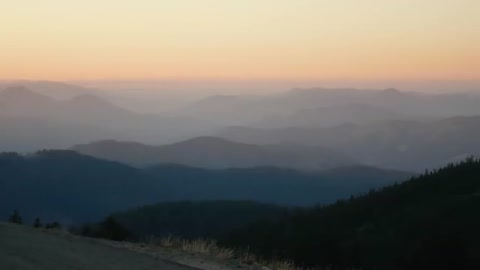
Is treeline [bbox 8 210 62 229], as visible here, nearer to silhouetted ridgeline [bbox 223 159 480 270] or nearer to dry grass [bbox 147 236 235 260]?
dry grass [bbox 147 236 235 260]

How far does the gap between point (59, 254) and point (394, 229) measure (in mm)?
51779

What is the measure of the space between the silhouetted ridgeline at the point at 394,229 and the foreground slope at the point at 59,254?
63.5 feet

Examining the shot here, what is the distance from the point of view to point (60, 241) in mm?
12297

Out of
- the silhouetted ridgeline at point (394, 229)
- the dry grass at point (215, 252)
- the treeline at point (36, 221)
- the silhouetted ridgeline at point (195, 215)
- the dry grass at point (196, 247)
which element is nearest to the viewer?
the dry grass at point (215, 252)

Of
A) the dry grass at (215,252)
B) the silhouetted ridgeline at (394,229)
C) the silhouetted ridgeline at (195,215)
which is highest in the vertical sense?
the dry grass at (215,252)

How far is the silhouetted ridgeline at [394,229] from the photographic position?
34622mm

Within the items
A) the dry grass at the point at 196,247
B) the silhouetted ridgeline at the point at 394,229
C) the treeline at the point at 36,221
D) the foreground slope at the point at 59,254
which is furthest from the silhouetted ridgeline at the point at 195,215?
the foreground slope at the point at 59,254

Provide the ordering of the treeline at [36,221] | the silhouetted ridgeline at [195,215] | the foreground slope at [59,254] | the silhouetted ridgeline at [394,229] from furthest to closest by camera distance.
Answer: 1. the silhouetted ridgeline at [195,215]
2. the silhouetted ridgeline at [394,229]
3. the treeline at [36,221]
4. the foreground slope at [59,254]

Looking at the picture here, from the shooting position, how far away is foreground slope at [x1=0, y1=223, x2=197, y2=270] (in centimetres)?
1050

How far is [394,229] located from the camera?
6047 cm

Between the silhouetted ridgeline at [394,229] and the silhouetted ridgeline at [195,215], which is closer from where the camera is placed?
the silhouetted ridgeline at [394,229]

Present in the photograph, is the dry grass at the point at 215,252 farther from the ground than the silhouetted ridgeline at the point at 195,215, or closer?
farther from the ground

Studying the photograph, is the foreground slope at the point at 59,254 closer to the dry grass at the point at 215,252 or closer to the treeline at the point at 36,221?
the dry grass at the point at 215,252

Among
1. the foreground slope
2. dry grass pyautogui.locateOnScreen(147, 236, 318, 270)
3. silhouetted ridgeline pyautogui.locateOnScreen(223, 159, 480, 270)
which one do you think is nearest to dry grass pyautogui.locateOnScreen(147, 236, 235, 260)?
dry grass pyautogui.locateOnScreen(147, 236, 318, 270)
